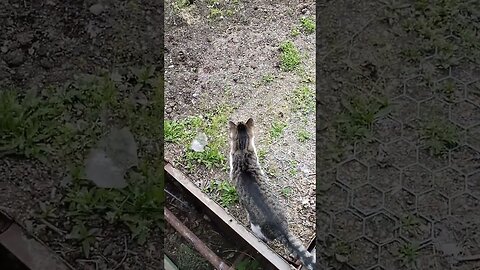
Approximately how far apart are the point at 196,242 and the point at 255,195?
28cm

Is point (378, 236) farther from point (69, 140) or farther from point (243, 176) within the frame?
point (69, 140)

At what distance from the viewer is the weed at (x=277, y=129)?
2891mm

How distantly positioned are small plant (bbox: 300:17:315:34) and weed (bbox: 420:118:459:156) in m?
0.71

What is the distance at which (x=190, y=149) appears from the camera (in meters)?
2.84

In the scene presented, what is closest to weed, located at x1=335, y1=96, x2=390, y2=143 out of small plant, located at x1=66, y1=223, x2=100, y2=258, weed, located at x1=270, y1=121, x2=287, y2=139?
weed, located at x1=270, y1=121, x2=287, y2=139

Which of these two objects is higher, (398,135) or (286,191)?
(398,135)

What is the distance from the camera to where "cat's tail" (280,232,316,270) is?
2.50 m

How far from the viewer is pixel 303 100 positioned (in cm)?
296

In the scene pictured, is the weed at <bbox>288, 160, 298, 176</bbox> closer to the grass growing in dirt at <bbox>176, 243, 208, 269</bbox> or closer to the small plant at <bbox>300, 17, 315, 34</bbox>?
Result: the grass growing in dirt at <bbox>176, 243, 208, 269</bbox>

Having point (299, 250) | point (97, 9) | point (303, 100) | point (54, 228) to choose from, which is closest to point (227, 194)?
point (299, 250)

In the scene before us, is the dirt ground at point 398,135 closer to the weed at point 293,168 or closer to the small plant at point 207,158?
the weed at point 293,168

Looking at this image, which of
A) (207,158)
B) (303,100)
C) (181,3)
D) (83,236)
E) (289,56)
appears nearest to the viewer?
(83,236)

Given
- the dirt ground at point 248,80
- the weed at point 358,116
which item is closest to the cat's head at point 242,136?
the dirt ground at point 248,80

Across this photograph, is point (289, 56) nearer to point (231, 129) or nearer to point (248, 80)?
point (248, 80)
